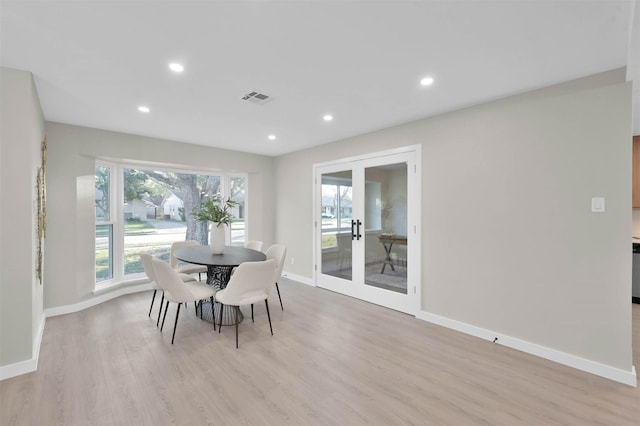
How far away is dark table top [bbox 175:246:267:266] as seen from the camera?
124 inches

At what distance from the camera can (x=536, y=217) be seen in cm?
275

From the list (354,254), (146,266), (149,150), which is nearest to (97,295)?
(146,266)

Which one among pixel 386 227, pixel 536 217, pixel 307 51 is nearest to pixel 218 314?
pixel 386 227

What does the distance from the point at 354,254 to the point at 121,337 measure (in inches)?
123

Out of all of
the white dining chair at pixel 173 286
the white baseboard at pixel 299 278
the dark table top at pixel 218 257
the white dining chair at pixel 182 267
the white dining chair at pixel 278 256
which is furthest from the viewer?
the white baseboard at pixel 299 278

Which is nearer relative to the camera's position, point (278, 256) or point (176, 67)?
point (176, 67)

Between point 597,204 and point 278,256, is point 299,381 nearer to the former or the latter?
point 278,256

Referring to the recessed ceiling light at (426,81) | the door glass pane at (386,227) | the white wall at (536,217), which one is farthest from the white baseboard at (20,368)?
the recessed ceiling light at (426,81)

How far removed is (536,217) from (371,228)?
2.07 metres

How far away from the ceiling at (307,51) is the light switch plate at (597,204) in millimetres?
980

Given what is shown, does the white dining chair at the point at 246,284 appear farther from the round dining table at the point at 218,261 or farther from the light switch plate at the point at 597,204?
the light switch plate at the point at 597,204

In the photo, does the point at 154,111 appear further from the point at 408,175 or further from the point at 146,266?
the point at 408,175

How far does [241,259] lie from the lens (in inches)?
135

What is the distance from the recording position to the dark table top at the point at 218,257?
316 centimetres
